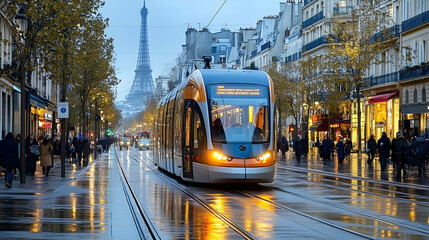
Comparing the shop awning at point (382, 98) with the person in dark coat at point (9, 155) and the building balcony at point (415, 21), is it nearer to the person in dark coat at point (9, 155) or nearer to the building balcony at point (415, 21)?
the building balcony at point (415, 21)

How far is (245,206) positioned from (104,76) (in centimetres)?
4062

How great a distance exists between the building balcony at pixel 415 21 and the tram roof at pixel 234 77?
30167mm

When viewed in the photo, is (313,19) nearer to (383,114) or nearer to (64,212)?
(383,114)

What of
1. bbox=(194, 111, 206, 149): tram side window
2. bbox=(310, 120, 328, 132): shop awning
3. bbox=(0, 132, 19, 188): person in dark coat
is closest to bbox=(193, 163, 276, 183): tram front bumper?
bbox=(194, 111, 206, 149): tram side window

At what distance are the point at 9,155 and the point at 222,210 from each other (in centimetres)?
932

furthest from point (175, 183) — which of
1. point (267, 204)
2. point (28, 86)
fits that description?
point (28, 86)

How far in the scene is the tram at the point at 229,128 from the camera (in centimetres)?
2481

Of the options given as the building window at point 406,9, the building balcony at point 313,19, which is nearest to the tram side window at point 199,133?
the building window at point 406,9

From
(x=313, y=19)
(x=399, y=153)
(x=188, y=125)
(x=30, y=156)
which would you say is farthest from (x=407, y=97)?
(x=313, y=19)

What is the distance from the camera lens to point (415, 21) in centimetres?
5684

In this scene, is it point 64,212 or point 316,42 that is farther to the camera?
point 316,42

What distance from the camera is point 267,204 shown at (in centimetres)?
1998

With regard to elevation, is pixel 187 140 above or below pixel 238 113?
below

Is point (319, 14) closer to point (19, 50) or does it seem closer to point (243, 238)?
point (19, 50)
